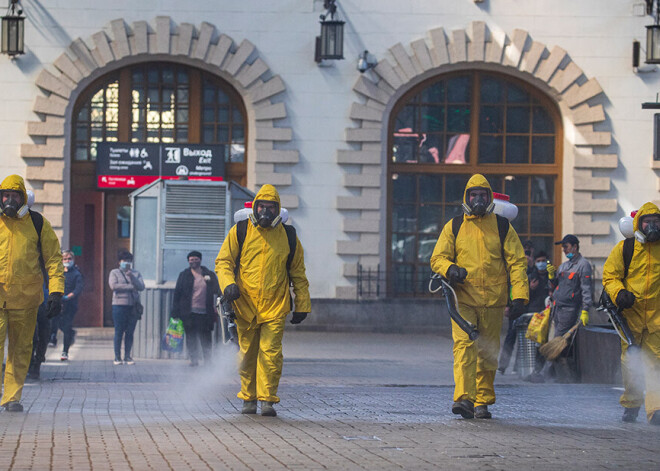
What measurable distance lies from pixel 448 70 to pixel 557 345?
9.28 m

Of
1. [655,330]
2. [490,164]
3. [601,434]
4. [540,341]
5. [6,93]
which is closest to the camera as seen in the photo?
[601,434]

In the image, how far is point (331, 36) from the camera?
2156cm

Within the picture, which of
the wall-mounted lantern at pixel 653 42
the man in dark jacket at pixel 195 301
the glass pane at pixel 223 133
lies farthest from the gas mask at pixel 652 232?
the glass pane at pixel 223 133

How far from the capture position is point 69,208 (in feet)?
73.2

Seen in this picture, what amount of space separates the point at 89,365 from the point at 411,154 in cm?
906

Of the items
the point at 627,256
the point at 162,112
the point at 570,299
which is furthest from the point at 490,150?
the point at 627,256

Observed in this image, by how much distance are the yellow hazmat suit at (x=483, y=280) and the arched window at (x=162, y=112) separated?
42.6ft

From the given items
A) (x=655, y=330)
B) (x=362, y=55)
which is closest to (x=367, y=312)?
(x=362, y=55)

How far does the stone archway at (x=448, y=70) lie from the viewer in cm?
2227

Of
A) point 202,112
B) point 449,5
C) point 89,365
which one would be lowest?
point 89,365

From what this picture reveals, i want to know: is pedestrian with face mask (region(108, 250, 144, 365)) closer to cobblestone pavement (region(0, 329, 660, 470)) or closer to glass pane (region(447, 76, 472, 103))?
cobblestone pavement (region(0, 329, 660, 470))

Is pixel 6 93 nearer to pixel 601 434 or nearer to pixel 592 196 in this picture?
pixel 592 196

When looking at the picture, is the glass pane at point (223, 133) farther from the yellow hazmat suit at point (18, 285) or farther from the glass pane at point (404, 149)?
the yellow hazmat suit at point (18, 285)

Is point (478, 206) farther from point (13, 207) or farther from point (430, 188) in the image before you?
point (430, 188)
